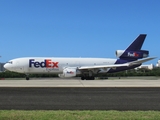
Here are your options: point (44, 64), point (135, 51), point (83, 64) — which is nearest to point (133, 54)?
point (135, 51)

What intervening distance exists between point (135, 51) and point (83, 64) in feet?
→ 26.1

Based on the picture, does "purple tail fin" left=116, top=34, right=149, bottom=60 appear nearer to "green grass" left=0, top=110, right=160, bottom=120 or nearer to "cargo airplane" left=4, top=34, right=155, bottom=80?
"cargo airplane" left=4, top=34, right=155, bottom=80

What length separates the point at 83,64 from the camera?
1483 inches

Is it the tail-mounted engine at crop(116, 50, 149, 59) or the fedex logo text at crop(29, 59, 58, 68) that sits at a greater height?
the tail-mounted engine at crop(116, 50, 149, 59)

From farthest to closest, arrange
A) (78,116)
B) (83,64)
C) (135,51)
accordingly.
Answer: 1. (135,51)
2. (83,64)
3. (78,116)

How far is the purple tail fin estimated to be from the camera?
127 ft

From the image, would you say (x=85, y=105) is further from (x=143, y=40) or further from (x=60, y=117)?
(x=143, y=40)

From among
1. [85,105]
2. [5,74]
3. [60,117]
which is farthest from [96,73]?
[60,117]

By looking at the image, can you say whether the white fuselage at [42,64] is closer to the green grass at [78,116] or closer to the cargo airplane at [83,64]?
the cargo airplane at [83,64]

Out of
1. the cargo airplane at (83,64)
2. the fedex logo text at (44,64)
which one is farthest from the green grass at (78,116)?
the fedex logo text at (44,64)

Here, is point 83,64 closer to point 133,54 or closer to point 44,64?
point 44,64

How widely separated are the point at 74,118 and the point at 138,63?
104 feet

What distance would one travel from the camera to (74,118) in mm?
6773

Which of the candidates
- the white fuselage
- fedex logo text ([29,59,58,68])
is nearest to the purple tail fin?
the white fuselage
